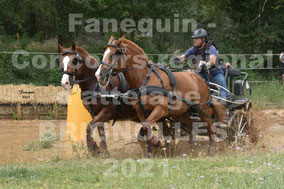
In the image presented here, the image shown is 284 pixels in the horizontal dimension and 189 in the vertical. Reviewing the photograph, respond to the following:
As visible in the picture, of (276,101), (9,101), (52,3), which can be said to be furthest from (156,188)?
(52,3)

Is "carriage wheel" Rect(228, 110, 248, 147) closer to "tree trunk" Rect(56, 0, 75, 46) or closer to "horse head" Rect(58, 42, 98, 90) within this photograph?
"horse head" Rect(58, 42, 98, 90)

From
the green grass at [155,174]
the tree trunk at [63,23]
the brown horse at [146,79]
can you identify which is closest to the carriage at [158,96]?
the brown horse at [146,79]

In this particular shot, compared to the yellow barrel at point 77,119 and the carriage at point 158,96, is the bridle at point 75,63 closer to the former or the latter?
the carriage at point 158,96

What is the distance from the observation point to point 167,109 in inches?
322

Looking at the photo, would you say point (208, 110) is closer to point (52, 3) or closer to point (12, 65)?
point (12, 65)

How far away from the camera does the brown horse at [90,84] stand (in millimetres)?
8977

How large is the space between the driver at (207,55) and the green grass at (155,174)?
234 cm

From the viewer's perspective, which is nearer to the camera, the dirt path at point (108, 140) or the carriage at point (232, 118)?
the dirt path at point (108, 140)

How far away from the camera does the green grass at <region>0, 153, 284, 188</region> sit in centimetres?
589

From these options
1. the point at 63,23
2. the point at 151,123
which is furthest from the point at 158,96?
the point at 63,23

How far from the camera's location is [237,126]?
31.6ft

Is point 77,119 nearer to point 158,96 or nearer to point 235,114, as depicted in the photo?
point 158,96

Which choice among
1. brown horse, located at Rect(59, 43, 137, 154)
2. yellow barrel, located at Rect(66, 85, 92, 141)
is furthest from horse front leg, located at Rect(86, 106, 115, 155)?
yellow barrel, located at Rect(66, 85, 92, 141)

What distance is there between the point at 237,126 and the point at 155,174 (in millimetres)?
3637
